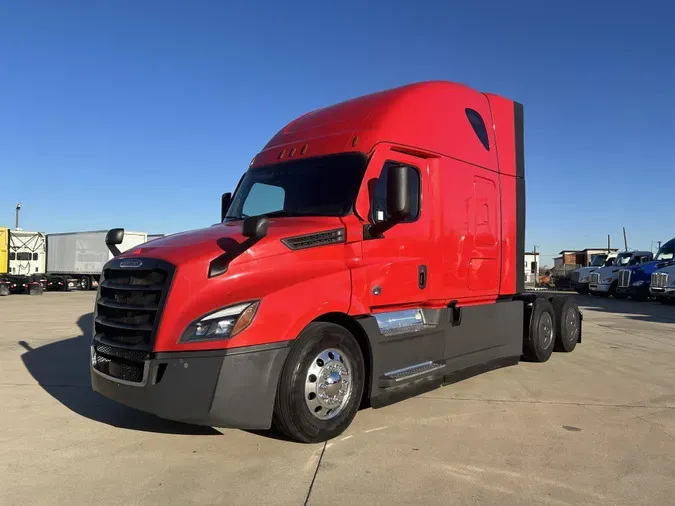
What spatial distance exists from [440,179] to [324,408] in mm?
2806

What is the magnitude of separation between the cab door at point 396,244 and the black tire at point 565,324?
4157 millimetres

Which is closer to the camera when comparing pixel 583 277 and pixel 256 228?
pixel 256 228

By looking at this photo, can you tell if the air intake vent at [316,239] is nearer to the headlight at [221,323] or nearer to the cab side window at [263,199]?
the headlight at [221,323]

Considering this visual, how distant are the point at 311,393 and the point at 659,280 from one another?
2285 centimetres

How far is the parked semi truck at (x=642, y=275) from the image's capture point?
25078 millimetres

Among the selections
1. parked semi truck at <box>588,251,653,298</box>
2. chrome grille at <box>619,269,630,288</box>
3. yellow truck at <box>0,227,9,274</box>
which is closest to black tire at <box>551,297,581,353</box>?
chrome grille at <box>619,269,630,288</box>

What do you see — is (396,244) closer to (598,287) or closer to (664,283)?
(664,283)

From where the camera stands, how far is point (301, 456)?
4.01m

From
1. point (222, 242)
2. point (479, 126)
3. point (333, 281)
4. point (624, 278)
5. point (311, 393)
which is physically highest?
point (479, 126)

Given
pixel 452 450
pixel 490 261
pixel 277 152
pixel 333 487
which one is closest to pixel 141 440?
pixel 333 487

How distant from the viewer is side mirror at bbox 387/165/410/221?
4555 millimetres

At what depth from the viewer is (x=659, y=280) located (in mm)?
22125

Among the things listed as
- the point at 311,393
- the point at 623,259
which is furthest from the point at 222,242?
the point at 623,259

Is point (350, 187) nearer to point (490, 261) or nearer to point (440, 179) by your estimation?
point (440, 179)
